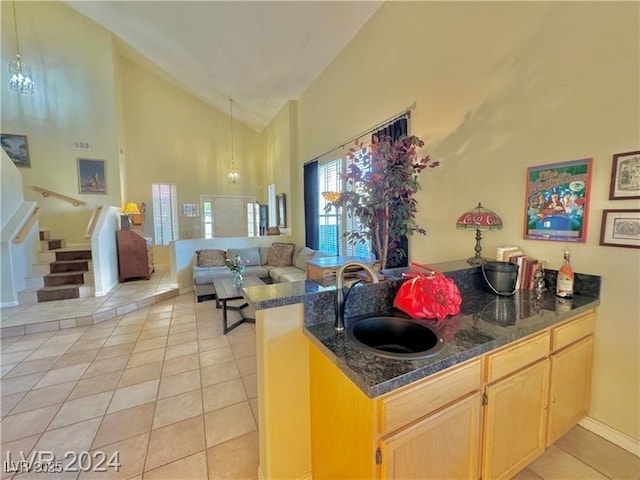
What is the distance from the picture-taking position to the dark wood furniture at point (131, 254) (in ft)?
17.4

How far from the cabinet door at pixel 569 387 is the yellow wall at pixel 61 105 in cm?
755

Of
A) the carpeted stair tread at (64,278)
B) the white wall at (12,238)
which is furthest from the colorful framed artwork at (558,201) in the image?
the white wall at (12,238)

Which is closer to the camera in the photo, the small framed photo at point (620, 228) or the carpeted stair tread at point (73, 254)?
the small framed photo at point (620, 228)

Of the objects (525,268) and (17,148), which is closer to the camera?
(525,268)

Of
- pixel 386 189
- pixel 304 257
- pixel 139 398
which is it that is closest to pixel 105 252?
pixel 304 257

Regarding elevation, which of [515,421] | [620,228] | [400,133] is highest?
[400,133]

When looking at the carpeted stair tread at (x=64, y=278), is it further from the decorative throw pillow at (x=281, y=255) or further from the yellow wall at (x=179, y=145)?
the decorative throw pillow at (x=281, y=255)

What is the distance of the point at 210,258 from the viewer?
503 cm

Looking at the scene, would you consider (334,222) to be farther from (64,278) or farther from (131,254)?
(64,278)

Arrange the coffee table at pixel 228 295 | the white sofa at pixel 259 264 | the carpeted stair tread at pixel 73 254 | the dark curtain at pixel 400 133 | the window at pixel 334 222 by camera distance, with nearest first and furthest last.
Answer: the dark curtain at pixel 400 133
the coffee table at pixel 228 295
the window at pixel 334 222
the white sofa at pixel 259 264
the carpeted stair tread at pixel 73 254

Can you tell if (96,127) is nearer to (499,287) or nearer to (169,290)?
(169,290)

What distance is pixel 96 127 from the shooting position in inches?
227

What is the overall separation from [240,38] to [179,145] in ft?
14.3

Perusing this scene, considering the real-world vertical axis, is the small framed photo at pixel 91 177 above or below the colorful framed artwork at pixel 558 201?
above
